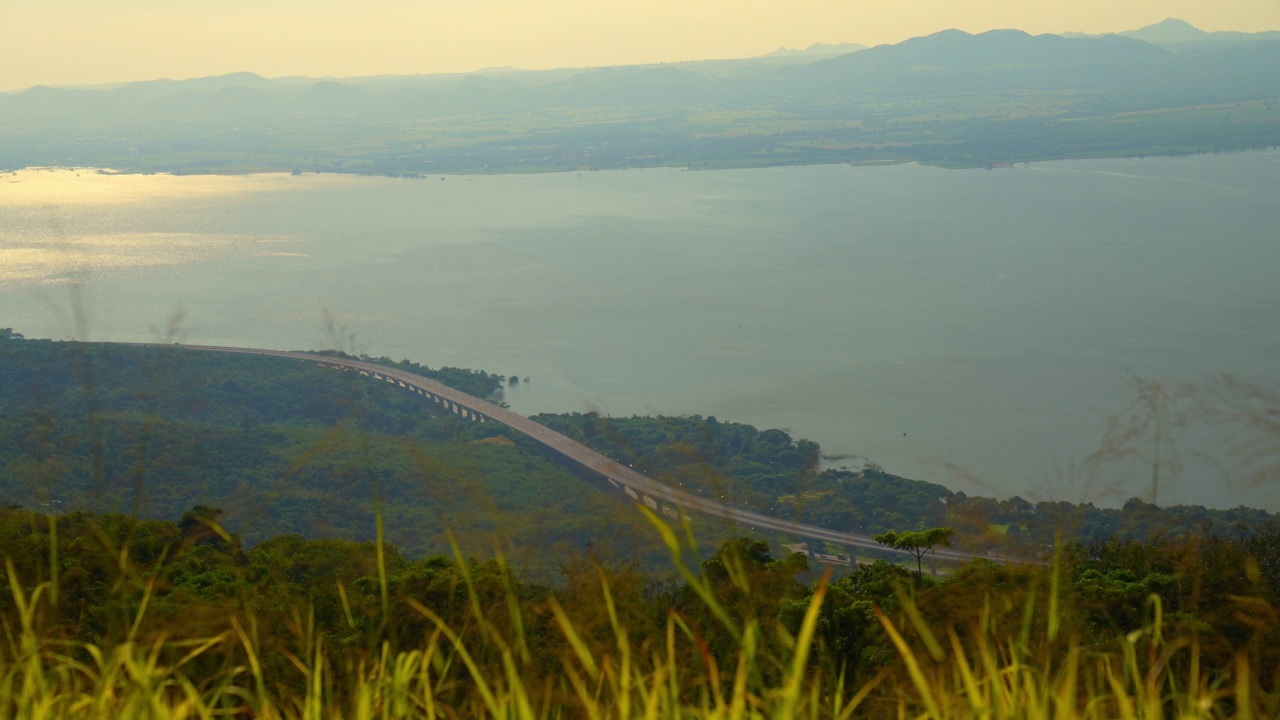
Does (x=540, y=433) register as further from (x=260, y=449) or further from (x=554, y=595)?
(x=554, y=595)

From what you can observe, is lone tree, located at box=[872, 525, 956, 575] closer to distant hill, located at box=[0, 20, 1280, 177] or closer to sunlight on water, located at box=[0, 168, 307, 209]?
sunlight on water, located at box=[0, 168, 307, 209]

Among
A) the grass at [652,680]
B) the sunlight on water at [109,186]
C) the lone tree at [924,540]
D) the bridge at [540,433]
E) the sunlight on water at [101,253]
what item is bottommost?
the bridge at [540,433]

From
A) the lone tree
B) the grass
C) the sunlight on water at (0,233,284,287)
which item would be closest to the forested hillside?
the lone tree

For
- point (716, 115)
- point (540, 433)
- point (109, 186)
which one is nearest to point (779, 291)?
point (540, 433)

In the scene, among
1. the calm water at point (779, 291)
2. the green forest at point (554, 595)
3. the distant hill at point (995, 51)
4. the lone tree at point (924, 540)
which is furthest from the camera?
the distant hill at point (995, 51)

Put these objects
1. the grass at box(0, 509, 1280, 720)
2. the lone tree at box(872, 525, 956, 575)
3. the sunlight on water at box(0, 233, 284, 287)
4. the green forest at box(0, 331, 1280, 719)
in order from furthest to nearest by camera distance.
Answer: the sunlight on water at box(0, 233, 284, 287)
the lone tree at box(872, 525, 956, 575)
the green forest at box(0, 331, 1280, 719)
the grass at box(0, 509, 1280, 720)

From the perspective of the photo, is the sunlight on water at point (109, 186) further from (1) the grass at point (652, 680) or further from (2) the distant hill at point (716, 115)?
(1) the grass at point (652, 680)

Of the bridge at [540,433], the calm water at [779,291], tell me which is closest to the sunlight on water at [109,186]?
the calm water at [779,291]

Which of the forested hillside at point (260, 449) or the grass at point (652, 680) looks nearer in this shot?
the grass at point (652, 680)
